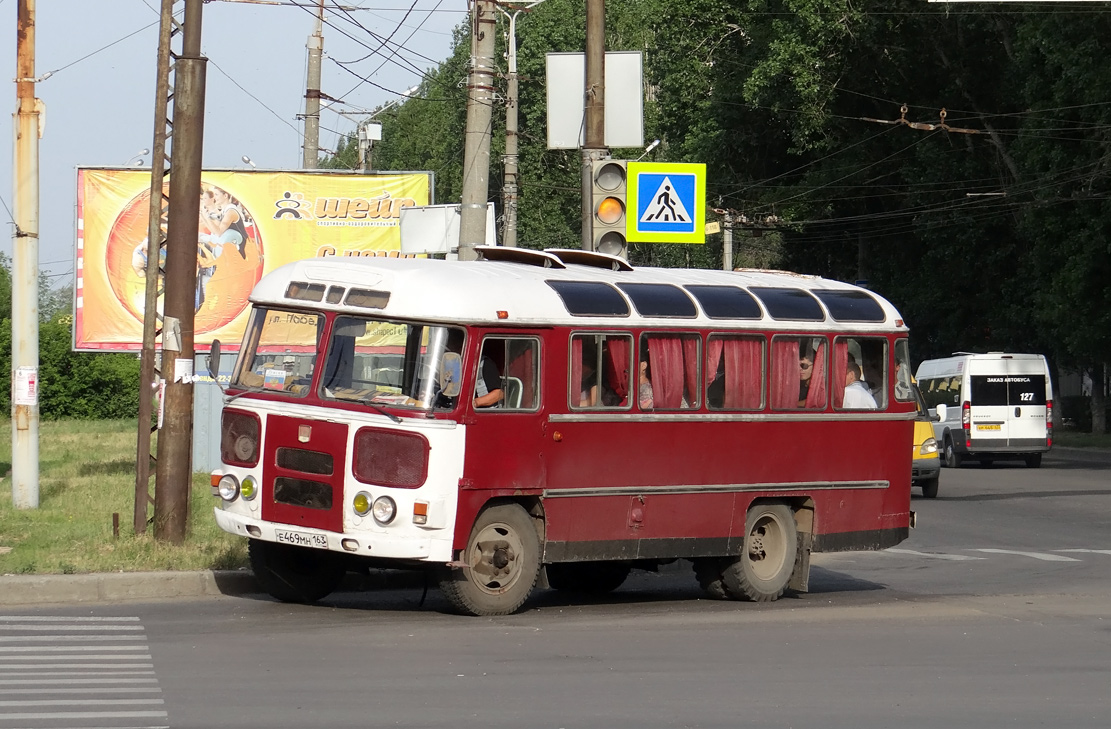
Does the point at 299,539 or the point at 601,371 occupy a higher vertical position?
the point at 601,371

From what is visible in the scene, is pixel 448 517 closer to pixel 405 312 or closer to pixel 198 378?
pixel 405 312

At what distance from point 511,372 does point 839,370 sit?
11.0 feet

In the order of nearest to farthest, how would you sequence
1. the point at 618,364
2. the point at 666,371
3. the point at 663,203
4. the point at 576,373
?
the point at 576,373 → the point at 618,364 → the point at 666,371 → the point at 663,203

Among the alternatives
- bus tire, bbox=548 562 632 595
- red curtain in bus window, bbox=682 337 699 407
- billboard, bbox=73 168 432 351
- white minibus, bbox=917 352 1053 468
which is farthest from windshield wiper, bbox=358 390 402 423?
white minibus, bbox=917 352 1053 468

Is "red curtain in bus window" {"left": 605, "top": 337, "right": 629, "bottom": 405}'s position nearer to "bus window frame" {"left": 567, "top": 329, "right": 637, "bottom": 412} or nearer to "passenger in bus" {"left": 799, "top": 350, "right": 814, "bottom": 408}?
"bus window frame" {"left": 567, "top": 329, "right": 637, "bottom": 412}

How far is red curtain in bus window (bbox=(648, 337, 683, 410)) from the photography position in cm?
1212

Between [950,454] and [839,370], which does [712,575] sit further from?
[950,454]

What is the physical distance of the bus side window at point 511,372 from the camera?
1118 centimetres

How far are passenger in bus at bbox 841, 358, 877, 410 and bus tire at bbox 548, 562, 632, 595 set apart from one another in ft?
7.58

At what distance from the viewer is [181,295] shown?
44.7 ft

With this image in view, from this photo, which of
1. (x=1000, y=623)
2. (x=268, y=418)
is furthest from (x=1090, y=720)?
(x=268, y=418)

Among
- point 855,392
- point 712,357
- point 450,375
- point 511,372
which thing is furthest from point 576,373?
point 855,392

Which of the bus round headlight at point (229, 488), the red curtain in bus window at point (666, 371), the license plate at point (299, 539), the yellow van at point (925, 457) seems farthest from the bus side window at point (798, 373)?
the yellow van at point (925, 457)

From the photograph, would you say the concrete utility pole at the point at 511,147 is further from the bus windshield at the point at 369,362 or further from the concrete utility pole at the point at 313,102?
the bus windshield at the point at 369,362
